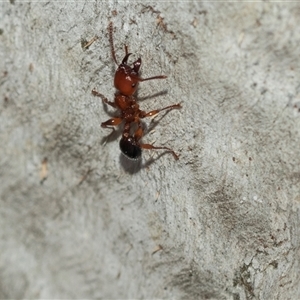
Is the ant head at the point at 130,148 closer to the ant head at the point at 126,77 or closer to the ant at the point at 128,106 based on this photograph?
the ant at the point at 128,106

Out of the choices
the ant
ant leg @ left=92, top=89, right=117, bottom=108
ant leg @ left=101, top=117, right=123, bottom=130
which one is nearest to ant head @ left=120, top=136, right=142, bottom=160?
the ant

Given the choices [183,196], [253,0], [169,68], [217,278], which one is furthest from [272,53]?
[217,278]

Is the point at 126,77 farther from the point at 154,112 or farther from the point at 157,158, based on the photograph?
the point at 157,158

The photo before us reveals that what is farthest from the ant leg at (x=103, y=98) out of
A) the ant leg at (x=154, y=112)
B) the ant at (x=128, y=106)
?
the ant leg at (x=154, y=112)

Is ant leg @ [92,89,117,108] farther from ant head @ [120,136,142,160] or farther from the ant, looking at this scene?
ant head @ [120,136,142,160]

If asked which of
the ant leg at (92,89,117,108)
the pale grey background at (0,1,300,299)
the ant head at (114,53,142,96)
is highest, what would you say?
the ant head at (114,53,142,96)

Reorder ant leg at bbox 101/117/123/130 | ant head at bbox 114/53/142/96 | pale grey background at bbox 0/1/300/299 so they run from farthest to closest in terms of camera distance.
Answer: ant leg at bbox 101/117/123/130 < ant head at bbox 114/53/142/96 < pale grey background at bbox 0/1/300/299

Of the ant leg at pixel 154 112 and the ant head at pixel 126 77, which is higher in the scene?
the ant head at pixel 126 77

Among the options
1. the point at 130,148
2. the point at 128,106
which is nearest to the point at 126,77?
the point at 128,106

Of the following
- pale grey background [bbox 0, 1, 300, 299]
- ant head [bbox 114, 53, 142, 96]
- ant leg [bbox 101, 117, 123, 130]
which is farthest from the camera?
ant leg [bbox 101, 117, 123, 130]
